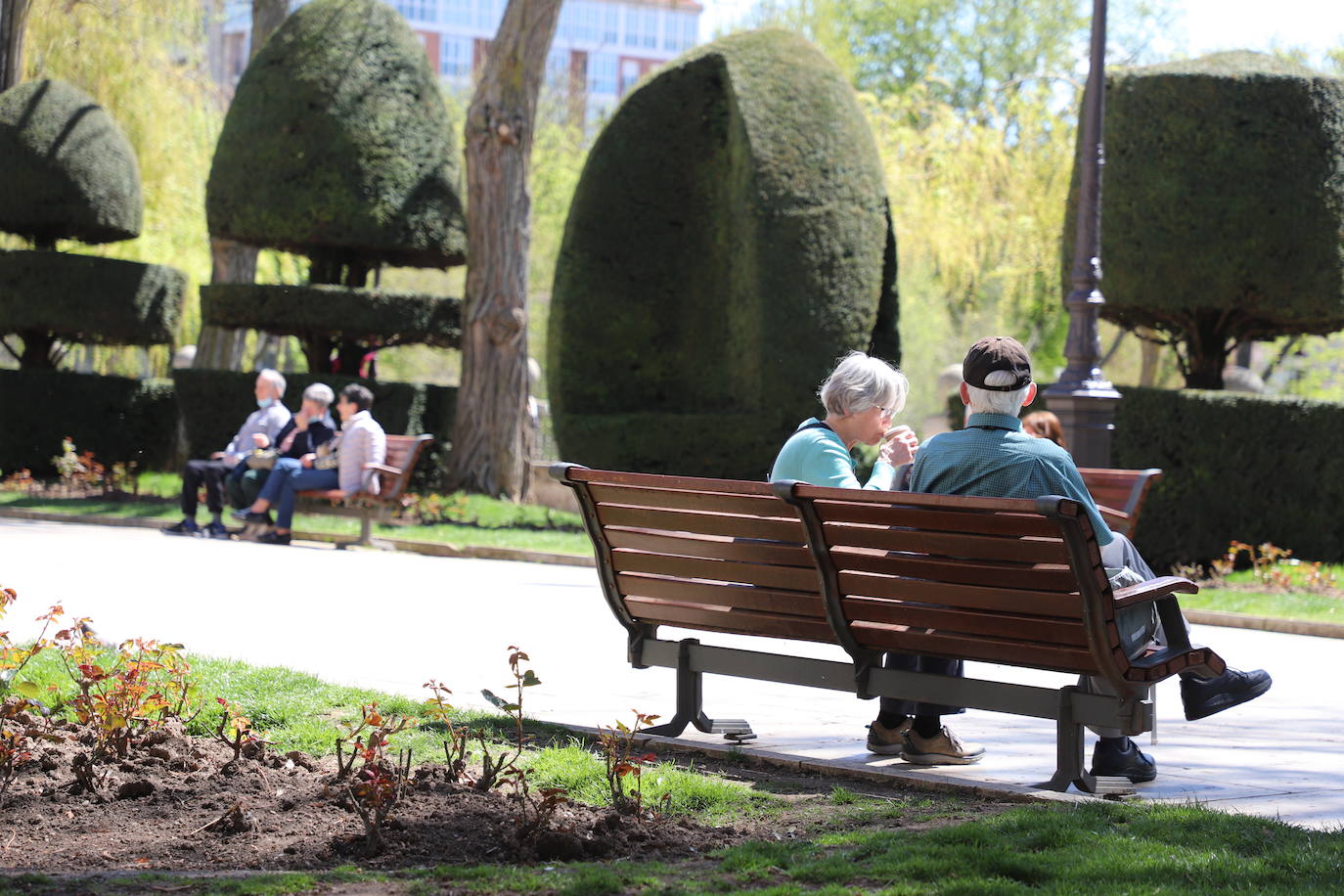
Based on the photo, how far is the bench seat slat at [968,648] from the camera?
16.0ft

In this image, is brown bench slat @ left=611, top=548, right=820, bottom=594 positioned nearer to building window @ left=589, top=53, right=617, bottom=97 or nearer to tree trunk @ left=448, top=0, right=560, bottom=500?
tree trunk @ left=448, top=0, right=560, bottom=500

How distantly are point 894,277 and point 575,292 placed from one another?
343 cm

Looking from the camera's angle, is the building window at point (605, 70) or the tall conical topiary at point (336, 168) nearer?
the tall conical topiary at point (336, 168)

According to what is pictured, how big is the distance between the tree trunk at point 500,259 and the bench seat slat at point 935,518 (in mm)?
14222

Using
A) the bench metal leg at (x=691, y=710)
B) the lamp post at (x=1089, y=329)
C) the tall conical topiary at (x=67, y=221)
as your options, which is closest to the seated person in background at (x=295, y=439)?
the lamp post at (x=1089, y=329)

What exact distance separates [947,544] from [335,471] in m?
10.7

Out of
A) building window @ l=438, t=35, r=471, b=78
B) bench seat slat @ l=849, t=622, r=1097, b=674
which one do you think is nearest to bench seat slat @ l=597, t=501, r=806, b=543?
bench seat slat @ l=849, t=622, r=1097, b=674

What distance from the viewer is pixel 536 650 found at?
829 centimetres

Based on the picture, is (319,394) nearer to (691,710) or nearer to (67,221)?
(67,221)

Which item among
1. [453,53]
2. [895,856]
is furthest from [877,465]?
[453,53]

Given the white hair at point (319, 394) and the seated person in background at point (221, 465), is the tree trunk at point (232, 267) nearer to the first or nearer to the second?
the seated person in background at point (221, 465)

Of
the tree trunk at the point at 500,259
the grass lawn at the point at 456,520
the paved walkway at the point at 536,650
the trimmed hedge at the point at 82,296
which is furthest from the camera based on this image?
the trimmed hedge at the point at 82,296

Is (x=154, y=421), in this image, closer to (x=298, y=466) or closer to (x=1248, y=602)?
(x=298, y=466)

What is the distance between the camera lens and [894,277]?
1741cm
